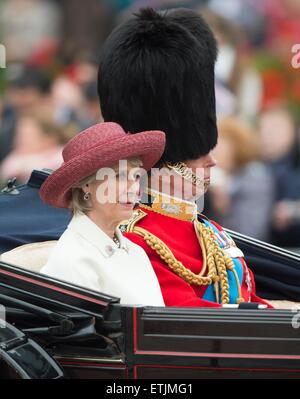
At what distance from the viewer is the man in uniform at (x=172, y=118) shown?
3361 mm

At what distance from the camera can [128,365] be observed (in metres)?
2.93

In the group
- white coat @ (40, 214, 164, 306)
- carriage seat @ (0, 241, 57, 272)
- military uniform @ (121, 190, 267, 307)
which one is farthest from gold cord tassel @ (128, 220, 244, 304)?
carriage seat @ (0, 241, 57, 272)

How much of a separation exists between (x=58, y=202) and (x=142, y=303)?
36 cm

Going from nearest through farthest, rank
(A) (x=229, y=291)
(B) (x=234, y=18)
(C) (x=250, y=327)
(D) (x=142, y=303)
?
1. (C) (x=250, y=327)
2. (D) (x=142, y=303)
3. (A) (x=229, y=291)
4. (B) (x=234, y=18)

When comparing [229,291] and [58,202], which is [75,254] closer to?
[58,202]

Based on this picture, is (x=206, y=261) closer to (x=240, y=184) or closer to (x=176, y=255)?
(x=176, y=255)

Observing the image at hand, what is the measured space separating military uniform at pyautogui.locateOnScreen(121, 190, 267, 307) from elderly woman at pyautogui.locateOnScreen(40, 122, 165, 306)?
175 millimetres

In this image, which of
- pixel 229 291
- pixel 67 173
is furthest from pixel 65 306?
pixel 229 291

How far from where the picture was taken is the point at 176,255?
3330 millimetres

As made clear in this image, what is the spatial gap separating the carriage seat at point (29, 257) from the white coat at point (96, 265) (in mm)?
274

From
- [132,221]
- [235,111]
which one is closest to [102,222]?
[132,221]

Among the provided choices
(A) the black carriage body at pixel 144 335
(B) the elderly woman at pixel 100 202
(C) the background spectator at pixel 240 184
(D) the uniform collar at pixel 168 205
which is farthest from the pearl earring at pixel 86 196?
(C) the background spectator at pixel 240 184

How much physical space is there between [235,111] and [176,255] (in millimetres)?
2703

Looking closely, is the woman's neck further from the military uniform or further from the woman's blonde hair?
the military uniform
